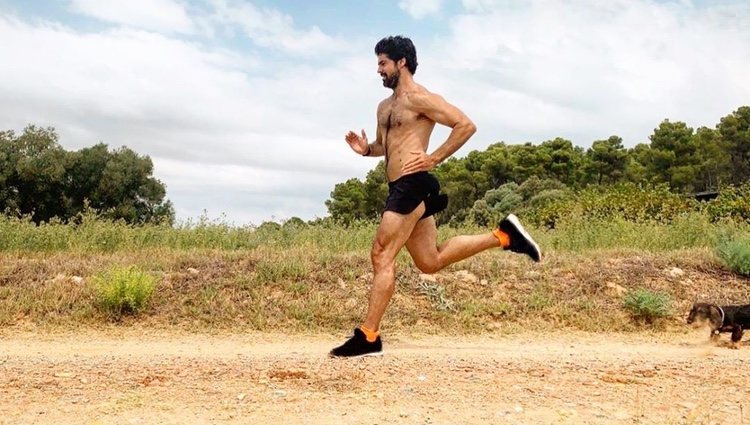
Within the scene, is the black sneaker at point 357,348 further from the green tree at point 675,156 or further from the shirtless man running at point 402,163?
the green tree at point 675,156

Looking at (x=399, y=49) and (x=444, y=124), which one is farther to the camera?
(x=399, y=49)

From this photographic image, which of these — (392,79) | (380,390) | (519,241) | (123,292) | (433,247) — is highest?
(392,79)

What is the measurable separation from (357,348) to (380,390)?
1.34 metres

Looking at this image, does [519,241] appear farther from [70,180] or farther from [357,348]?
[70,180]

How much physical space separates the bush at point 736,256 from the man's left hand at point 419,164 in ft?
20.8

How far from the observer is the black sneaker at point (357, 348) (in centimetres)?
563

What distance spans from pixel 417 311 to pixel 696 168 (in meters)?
46.4

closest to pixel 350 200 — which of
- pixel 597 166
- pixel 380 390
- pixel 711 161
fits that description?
pixel 597 166

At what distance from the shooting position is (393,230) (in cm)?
559

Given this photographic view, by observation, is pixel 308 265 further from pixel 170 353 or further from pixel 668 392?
pixel 668 392

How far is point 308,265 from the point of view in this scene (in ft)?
29.9

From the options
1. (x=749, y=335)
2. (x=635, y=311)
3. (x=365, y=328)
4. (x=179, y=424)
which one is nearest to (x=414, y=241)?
(x=365, y=328)

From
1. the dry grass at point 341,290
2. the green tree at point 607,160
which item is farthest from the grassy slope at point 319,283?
the green tree at point 607,160

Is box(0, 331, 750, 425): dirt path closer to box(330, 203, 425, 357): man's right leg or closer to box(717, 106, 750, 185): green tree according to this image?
box(330, 203, 425, 357): man's right leg
